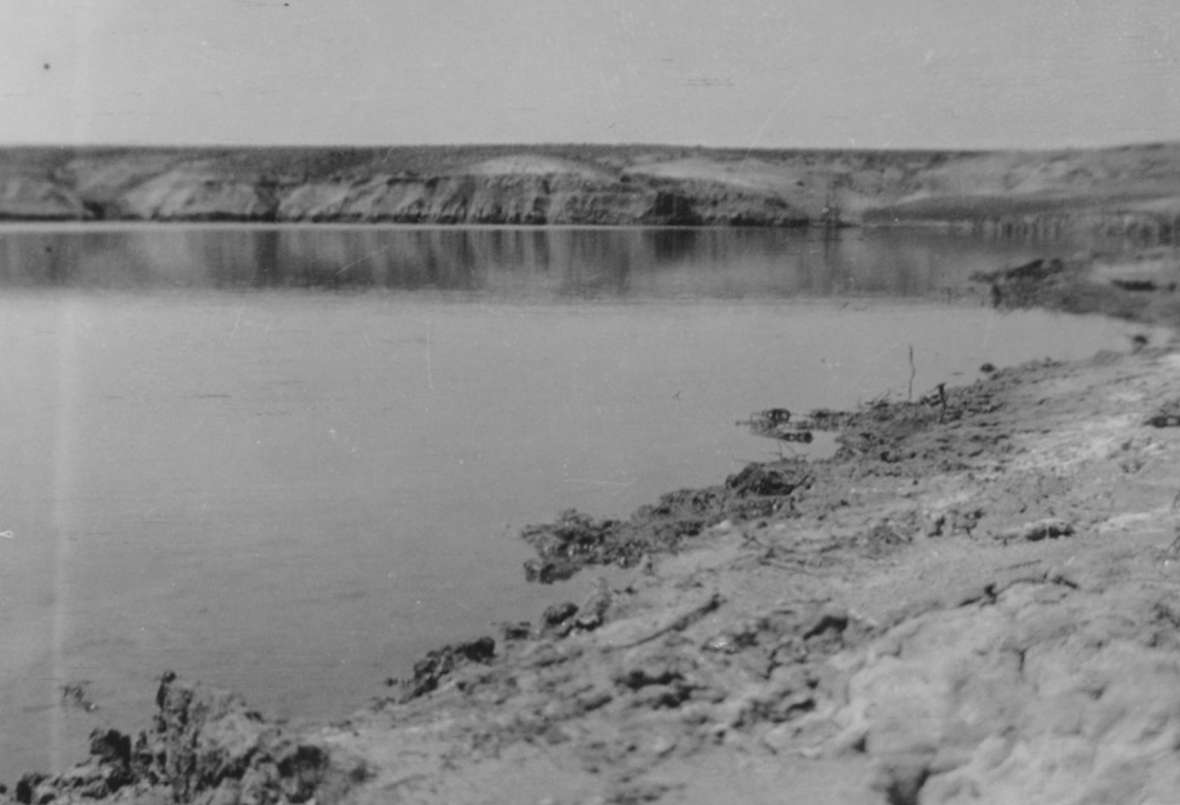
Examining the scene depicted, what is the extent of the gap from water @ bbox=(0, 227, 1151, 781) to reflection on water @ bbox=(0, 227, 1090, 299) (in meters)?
0.83

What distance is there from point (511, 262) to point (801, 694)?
36364 millimetres

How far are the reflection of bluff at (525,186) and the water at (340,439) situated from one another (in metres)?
44.4

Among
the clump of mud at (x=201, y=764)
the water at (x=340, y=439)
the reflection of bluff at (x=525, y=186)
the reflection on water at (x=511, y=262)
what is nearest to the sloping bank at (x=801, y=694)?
the clump of mud at (x=201, y=764)

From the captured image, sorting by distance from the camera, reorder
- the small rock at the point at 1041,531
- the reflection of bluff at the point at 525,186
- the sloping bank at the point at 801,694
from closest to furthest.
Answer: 1. the sloping bank at the point at 801,694
2. the small rock at the point at 1041,531
3. the reflection of bluff at the point at 525,186

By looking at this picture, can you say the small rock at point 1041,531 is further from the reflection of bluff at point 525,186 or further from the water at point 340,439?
the reflection of bluff at point 525,186

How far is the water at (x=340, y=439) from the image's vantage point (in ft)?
24.9

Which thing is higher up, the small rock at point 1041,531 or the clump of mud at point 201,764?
the small rock at point 1041,531

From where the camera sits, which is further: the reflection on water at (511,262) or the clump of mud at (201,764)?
the reflection on water at (511,262)

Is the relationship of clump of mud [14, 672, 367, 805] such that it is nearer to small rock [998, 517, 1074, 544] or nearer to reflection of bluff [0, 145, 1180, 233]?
small rock [998, 517, 1074, 544]

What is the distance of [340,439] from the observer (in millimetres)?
12625

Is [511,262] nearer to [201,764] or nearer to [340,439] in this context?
[340,439]

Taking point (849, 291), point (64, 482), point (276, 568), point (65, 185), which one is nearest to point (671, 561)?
point (276, 568)

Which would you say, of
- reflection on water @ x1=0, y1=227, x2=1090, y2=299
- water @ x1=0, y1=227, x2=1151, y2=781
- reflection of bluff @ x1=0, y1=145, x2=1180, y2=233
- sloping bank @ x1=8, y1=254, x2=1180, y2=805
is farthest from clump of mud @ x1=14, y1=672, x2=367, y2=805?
reflection of bluff @ x1=0, y1=145, x2=1180, y2=233

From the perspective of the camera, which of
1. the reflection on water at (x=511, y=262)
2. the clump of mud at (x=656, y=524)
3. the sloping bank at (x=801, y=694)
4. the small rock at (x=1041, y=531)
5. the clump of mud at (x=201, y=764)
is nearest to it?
the sloping bank at (x=801, y=694)
